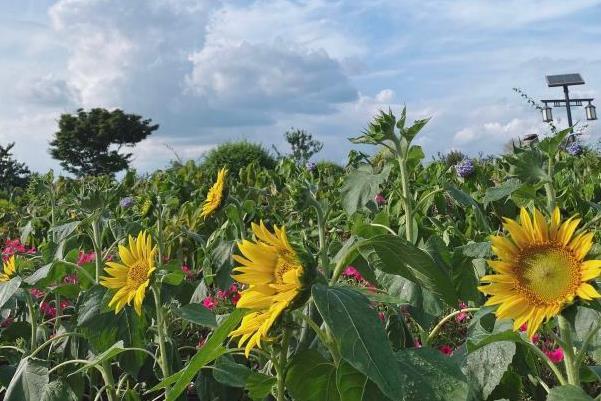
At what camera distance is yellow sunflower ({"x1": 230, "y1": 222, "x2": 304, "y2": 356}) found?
3.67 feet

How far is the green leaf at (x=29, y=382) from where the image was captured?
77.7 inches

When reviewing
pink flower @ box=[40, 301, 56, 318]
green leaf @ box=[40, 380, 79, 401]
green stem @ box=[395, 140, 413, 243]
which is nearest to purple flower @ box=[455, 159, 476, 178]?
pink flower @ box=[40, 301, 56, 318]

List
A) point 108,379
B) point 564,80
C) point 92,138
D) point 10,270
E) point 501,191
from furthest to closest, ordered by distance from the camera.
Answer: point 92,138 < point 564,80 < point 10,270 < point 108,379 < point 501,191

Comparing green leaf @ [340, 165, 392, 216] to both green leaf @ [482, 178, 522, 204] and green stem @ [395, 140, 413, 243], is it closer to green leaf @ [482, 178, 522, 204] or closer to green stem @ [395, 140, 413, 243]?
green stem @ [395, 140, 413, 243]

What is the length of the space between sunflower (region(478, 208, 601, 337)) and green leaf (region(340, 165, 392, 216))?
1.81 feet

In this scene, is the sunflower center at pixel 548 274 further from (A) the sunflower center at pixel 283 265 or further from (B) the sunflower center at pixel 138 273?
(B) the sunflower center at pixel 138 273

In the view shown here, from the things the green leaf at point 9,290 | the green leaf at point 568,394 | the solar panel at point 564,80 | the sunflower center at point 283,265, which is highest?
the sunflower center at point 283,265

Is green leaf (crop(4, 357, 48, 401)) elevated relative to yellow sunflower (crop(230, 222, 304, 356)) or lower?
lower

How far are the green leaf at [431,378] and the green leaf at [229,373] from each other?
1.49 ft

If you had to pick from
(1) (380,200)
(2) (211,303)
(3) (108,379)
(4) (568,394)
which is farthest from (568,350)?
(1) (380,200)

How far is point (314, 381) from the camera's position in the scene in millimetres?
1288

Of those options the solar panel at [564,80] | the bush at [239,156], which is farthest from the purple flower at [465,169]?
the solar panel at [564,80]

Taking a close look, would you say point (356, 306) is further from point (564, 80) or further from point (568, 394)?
point (564, 80)

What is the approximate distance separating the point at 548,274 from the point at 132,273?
3.49ft
